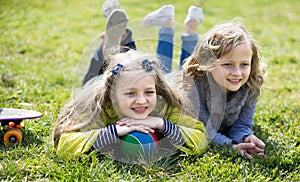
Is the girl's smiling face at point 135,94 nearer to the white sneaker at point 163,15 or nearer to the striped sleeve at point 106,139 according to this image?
the striped sleeve at point 106,139

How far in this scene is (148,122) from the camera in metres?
3.52

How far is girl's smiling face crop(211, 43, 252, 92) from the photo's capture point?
3848 mm

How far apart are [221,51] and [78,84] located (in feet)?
5.44

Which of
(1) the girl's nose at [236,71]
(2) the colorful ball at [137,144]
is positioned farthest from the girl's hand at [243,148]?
(2) the colorful ball at [137,144]

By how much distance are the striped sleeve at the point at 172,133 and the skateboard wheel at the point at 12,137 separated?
115 cm

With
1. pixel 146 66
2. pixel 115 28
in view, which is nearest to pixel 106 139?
pixel 146 66

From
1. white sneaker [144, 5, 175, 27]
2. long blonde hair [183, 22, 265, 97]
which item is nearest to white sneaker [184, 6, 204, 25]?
white sneaker [144, 5, 175, 27]

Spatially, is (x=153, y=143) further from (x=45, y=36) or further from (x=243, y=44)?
(x=45, y=36)

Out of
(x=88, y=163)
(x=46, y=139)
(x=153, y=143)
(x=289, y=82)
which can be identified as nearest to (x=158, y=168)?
(x=153, y=143)

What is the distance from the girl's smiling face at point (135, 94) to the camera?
344cm

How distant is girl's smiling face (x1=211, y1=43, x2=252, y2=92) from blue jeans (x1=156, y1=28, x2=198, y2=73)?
103cm

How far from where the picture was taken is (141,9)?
10.5 m

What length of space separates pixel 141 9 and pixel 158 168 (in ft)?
24.8

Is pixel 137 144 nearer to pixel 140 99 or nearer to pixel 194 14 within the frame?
pixel 140 99
